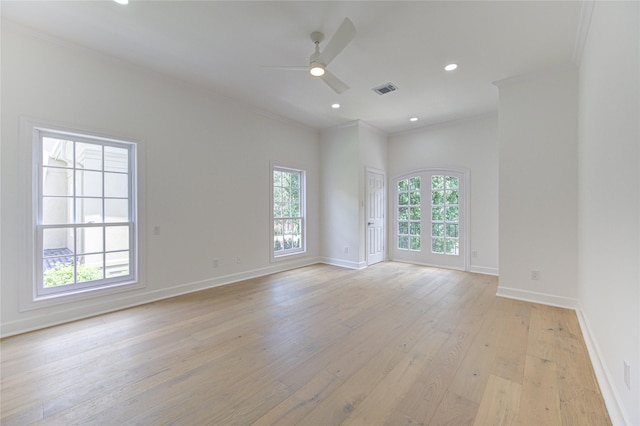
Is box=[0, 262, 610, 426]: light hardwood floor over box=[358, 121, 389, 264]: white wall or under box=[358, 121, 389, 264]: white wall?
under

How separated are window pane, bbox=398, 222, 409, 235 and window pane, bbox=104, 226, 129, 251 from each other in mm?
5141

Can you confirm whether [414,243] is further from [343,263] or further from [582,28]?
[582,28]

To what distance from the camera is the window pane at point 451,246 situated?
17.2ft

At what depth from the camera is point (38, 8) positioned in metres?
2.36

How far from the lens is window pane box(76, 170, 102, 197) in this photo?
3041mm

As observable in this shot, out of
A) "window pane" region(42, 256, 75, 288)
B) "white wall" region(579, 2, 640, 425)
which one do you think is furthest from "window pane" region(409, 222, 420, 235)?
"window pane" region(42, 256, 75, 288)

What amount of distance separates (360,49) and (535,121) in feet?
8.02

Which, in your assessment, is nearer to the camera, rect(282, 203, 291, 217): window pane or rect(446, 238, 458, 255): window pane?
rect(446, 238, 458, 255): window pane

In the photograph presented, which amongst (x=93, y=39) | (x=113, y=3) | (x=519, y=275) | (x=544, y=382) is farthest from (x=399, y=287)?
(x=93, y=39)

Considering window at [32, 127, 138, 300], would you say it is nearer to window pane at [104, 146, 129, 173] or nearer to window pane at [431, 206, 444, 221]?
window pane at [104, 146, 129, 173]

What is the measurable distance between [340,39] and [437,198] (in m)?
4.07

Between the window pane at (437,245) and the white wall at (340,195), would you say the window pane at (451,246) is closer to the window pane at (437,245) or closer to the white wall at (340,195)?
the window pane at (437,245)

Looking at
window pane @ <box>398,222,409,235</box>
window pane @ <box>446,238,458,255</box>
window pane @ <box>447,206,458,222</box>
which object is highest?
window pane @ <box>447,206,458,222</box>

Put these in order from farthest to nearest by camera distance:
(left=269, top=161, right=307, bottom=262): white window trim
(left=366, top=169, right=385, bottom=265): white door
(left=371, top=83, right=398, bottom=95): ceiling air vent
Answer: (left=366, top=169, right=385, bottom=265): white door, (left=269, top=161, right=307, bottom=262): white window trim, (left=371, top=83, right=398, bottom=95): ceiling air vent
